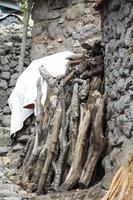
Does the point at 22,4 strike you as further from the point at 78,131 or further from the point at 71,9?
the point at 78,131

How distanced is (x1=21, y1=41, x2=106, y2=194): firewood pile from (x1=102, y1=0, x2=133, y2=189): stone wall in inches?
8.1

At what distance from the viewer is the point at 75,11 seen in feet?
33.1

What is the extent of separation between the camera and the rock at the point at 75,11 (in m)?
10.0

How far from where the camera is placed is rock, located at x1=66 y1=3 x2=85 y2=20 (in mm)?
10016

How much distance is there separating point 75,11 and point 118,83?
452 centimetres

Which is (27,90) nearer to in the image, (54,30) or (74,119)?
(74,119)

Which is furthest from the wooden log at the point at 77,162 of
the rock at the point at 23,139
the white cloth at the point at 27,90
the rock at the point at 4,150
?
the rock at the point at 4,150

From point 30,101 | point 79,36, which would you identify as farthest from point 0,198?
point 79,36

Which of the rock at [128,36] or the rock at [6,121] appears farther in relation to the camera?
the rock at [6,121]

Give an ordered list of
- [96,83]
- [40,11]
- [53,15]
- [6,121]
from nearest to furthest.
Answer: [96,83] < [53,15] < [6,121] < [40,11]

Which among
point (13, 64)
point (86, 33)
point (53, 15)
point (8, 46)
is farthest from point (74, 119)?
point (8, 46)

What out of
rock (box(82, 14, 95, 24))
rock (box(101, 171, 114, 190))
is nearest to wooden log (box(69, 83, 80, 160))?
rock (box(101, 171, 114, 190))

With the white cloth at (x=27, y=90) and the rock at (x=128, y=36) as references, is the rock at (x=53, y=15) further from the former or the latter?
the rock at (x=128, y=36)

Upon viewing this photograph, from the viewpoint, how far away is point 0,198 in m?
6.08
